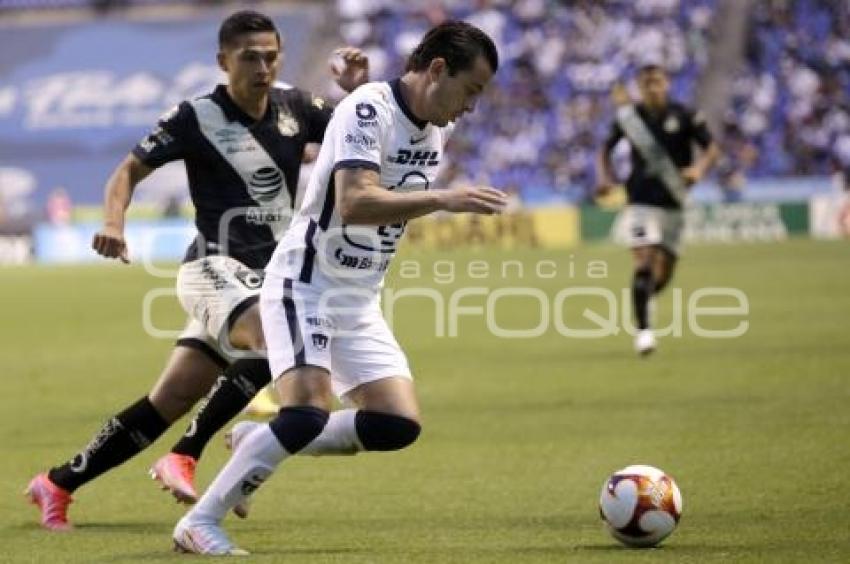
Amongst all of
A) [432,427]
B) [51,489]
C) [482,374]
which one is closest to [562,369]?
[482,374]

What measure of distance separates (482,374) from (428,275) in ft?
45.7

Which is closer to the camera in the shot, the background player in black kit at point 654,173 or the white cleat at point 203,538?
the white cleat at point 203,538

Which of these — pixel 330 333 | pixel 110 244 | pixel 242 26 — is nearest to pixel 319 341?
pixel 330 333

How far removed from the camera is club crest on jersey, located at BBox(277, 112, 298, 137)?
28.0 feet

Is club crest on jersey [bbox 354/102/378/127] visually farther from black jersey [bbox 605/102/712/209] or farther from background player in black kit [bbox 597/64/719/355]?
black jersey [bbox 605/102/712/209]

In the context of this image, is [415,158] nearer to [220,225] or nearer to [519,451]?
[220,225]

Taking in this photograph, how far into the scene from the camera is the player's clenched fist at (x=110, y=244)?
769 centimetres

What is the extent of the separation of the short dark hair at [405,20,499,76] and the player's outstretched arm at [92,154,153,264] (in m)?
1.63

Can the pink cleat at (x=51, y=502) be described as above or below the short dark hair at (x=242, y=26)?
below

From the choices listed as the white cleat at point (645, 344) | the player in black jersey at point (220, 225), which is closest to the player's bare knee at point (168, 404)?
the player in black jersey at point (220, 225)

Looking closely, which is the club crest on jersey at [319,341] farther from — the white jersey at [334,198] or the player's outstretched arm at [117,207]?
the player's outstretched arm at [117,207]

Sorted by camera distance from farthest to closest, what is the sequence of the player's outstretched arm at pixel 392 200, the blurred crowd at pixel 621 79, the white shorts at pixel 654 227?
1. the blurred crowd at pixel 621 79
2. the white shorts at pixel 654 227
3. the player's outstretched arm at pixel 392 200

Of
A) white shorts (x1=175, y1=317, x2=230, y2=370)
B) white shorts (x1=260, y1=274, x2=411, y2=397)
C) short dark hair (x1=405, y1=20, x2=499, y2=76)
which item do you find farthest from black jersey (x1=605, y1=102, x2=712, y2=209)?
short dark hair (x1=405, y1=20, x2=499, y2=76)

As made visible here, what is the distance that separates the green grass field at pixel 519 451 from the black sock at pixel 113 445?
0.25 meters
